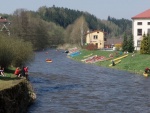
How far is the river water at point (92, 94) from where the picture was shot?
31547 millimetres

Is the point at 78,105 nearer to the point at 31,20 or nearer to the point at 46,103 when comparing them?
the point at 46,103

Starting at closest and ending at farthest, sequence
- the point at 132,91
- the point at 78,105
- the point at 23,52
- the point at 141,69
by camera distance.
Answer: the point at 78,105 < the point at 132,91 < the point at 23,52 < the point at 141,69

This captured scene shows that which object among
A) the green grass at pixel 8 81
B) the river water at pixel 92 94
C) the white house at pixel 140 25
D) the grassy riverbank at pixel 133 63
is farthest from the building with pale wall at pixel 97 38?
the green grass at pixel 8 81

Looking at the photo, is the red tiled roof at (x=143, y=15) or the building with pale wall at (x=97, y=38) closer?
the red tiled roof at (x=143, y=15)

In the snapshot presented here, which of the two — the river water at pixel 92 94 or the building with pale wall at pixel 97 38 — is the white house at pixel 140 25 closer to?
the building with pale wall at pixel 97 38

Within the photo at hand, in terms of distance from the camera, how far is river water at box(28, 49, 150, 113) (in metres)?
31.5

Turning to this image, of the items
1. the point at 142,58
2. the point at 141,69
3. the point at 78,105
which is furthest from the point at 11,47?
the point at 142,58

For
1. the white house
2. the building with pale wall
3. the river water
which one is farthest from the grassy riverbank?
the building with pale wall

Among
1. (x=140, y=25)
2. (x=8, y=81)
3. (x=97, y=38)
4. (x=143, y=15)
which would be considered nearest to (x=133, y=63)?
(x=140, y=25)

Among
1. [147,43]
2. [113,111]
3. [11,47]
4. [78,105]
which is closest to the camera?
[113,111]

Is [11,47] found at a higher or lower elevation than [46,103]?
higher

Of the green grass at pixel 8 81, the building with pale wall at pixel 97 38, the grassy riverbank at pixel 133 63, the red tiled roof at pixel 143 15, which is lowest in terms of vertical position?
the grassy riverbank at pixel 133 63

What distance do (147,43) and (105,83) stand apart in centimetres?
2765

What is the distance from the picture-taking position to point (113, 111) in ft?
100
